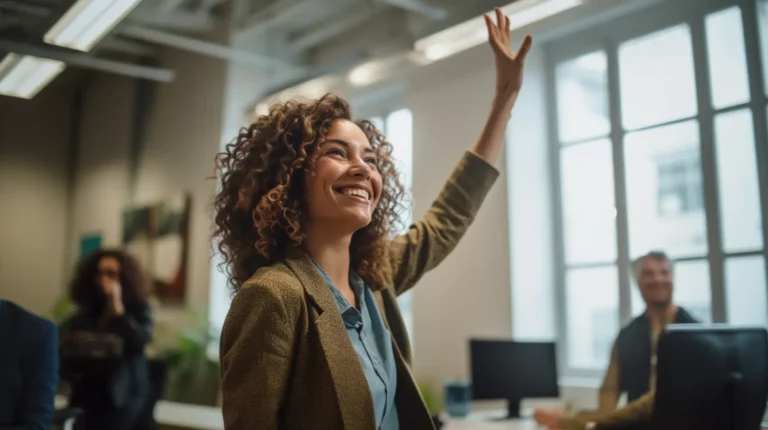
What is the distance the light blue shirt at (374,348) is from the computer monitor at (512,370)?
2.05 m

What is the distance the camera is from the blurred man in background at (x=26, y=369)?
149cm

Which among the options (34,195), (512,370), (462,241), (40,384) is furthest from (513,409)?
(34,195)

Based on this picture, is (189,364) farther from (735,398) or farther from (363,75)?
(735,398)

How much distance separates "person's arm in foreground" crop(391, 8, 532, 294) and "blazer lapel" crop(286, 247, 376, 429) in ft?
1.01

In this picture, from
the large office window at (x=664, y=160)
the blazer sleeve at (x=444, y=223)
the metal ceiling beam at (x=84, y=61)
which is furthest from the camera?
the large office window at (x=664, y=160)

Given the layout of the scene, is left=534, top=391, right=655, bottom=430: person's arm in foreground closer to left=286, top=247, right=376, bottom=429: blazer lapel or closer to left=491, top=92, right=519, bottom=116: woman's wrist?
left=491, top=92, right=519, bottom=116: woman's wrist

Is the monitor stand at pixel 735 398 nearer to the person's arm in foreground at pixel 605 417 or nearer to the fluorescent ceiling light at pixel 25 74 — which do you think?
the person's arm in foreground at pixel 605 417

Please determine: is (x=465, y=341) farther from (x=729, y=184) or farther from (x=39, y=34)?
(x=39, y=34)

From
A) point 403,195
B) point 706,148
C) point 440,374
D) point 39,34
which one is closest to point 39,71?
point 39,34

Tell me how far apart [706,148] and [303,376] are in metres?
2.23

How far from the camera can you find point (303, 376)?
0.95m

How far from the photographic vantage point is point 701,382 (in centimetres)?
147

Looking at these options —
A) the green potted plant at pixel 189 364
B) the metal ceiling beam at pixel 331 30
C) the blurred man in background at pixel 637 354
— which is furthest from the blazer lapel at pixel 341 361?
the metal ceiling beam at pixel 331 30

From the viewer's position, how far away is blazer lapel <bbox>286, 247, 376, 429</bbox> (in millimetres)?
941
